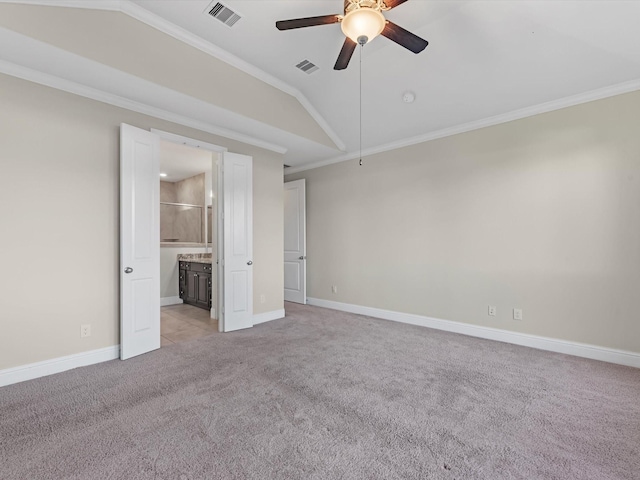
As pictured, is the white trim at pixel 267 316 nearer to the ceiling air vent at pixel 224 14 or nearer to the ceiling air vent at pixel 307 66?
the ceiling air vent at pixel 307 66

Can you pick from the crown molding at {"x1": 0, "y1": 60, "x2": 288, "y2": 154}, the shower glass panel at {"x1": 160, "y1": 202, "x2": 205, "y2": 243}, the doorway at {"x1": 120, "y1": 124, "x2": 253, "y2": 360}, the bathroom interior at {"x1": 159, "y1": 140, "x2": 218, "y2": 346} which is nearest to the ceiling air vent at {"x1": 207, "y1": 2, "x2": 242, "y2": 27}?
the crown molding at {"x1": 0, "y1": 60, "x2": 288, "y2": 154}

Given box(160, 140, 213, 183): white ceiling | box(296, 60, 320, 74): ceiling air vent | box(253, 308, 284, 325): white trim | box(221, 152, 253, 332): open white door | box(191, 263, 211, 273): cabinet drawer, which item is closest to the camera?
box(296, 60, 320, 74): ceiling air vent

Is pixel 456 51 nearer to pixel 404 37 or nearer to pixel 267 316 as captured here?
pixel 404 37

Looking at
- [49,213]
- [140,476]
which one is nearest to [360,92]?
[49,213]

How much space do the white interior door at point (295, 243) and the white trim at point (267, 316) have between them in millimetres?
1115

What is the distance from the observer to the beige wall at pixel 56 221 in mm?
2621

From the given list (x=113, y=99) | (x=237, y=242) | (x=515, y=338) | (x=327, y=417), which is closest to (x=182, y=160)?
(x=237, y=242)

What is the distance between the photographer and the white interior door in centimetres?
595

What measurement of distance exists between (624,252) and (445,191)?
1924 millimetres

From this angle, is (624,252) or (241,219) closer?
(624,252)

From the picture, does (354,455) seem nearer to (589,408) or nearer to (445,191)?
(589,408)

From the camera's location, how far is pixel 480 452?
1.76 metres

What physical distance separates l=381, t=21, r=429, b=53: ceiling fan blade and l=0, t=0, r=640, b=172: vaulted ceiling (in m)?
0.81

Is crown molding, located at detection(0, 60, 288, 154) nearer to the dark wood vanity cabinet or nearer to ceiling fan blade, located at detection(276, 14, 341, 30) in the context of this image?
ceiling fan blade, located at detection(276, 14, 341, 30)
